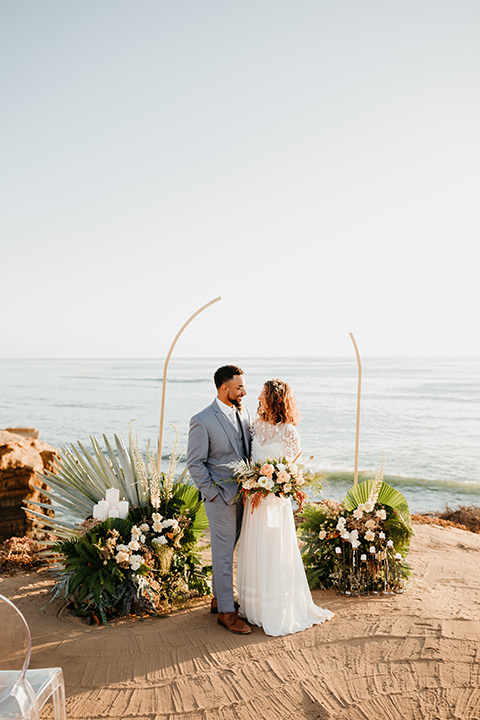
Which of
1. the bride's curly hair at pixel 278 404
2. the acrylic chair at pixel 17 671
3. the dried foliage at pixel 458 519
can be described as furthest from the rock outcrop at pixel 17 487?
the dried foliage at pixel 458 519

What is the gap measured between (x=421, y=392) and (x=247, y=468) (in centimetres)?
3454

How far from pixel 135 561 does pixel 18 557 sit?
2.25 m

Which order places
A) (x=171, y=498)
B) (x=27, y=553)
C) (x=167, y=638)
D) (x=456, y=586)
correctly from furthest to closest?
1. (x=27, y=553)
2. (x=456, y=586)
3. (x=171, y=498)
4. (x=167, y=638)

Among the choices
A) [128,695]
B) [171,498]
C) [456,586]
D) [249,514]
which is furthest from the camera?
[456,586]

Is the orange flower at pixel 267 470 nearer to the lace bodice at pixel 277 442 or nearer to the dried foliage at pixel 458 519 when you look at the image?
the lace bodice at pixel 277 442

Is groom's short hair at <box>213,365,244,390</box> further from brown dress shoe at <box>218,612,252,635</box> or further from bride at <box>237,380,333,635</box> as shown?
brown dress shoe at <box>218,612,252,635</box>

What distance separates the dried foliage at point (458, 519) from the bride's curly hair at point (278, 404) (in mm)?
5511

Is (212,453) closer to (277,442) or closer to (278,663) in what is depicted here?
(277,442)

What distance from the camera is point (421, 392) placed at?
35.6 m

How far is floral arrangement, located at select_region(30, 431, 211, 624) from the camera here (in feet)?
13.3

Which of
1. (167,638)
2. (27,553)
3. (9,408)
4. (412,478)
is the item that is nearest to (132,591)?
(167,638)

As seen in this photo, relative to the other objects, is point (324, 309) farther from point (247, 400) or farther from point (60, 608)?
point (60, 608)

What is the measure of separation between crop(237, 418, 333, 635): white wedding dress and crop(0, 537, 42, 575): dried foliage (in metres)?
2.61

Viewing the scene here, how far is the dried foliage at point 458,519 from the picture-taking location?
27.1ft
